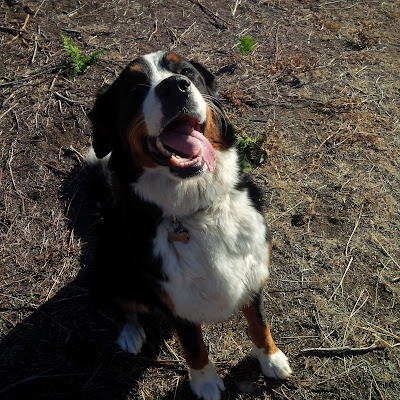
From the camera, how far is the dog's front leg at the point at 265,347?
9.06 feet

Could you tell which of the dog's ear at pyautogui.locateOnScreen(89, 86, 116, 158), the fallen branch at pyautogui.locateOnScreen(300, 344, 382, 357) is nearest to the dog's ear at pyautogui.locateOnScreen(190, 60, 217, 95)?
the dog's ear at pyautogui.locateOnScreen(89, 86, 116, 158)

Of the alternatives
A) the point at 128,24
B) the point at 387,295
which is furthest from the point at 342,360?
the point at 128,24

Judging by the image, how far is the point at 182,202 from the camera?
7.89 ft

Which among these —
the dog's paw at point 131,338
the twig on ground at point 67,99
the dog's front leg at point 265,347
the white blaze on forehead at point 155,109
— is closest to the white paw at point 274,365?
the dog's front leg at point 265,347

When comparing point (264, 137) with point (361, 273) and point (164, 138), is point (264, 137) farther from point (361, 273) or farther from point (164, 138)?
point (164, 138)

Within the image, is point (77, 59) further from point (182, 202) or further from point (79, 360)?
point (79, 360)

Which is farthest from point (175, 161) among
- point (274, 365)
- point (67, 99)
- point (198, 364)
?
point (67, 99)

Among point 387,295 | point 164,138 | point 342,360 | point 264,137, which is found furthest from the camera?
point 264,137

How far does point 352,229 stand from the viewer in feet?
11.7

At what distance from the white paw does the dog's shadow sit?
0.08m

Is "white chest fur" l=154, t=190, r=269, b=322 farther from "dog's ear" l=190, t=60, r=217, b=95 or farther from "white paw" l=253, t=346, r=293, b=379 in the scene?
"dog's ear" l=190, t=60, r=217, b=95

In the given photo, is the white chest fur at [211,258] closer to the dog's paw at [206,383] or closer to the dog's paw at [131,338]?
the dog's paw at [206,383]

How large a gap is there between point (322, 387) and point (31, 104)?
3.85m

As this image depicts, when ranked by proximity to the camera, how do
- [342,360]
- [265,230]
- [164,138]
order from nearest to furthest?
[164,138] → [265,230] → [342,360]
